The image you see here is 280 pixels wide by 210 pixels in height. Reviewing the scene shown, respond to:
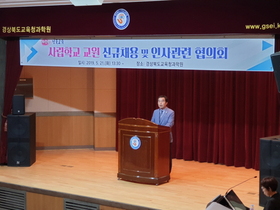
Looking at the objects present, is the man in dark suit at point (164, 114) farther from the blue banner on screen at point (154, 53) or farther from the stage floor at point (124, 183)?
the stage floor at point (124, 183)

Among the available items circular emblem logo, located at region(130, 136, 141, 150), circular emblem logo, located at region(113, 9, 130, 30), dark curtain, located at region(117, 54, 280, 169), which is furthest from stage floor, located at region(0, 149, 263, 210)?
circular emblem logo, located at region(113, 9, 130, 30)

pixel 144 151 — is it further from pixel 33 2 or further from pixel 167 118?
pixel 33 2

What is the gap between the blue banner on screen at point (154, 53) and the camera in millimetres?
5863

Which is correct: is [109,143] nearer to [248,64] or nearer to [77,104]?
[77,104]

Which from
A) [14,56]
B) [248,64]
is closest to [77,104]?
[14,56]

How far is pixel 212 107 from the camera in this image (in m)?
7.50

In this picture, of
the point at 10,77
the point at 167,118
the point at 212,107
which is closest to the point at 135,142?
the point at 167,118

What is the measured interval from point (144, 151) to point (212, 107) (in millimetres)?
1896

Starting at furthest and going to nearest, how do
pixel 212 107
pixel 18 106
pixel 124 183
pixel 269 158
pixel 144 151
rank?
pixel 212 107
pixel 18 106
pixel 124 183
pixel 144 151
pixel 269 158

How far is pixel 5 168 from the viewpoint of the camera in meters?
7.08

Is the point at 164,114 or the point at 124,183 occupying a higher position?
the point at 164,114

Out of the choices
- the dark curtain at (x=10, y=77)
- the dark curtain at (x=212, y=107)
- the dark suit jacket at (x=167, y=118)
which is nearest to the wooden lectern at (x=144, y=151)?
the dark suit jacket at (x=167, y=118)

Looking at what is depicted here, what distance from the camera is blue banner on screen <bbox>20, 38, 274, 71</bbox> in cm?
586

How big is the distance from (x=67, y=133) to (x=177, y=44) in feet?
10.7
